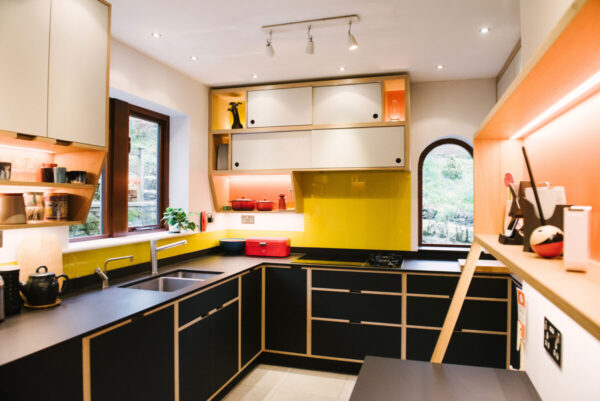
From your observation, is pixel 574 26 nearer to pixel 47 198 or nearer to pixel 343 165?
pixel 47 198

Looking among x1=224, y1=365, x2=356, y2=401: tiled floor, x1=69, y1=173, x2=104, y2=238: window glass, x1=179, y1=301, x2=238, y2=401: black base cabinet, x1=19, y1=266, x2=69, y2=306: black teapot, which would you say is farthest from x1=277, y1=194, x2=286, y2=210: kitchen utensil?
x1=19, y1=266, x2=69, y2=306: black teapot

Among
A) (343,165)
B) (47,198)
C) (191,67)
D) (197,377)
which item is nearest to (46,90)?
(47,198)

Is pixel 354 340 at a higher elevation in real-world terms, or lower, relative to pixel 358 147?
lower

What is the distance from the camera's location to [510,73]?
3.19m

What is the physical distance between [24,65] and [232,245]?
258cm

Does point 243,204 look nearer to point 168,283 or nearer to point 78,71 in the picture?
point 168,283

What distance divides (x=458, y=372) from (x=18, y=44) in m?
2.40

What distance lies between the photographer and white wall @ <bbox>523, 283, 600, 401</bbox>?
0.95 m

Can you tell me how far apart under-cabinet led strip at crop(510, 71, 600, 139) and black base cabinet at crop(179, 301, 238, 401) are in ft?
7.26

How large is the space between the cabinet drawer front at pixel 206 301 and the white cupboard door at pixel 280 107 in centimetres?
167

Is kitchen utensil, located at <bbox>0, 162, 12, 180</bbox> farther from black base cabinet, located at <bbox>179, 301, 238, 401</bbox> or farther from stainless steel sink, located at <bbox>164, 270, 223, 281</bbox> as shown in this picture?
stainless steel sink, located at <bbox>164, 270, 223, 281</bbox>

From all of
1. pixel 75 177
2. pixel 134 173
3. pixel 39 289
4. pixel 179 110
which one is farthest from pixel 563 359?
pixel 179 110

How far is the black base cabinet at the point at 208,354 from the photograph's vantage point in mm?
2533

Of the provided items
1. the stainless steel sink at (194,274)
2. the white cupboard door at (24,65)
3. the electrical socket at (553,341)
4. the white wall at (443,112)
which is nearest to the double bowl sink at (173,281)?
the stainless steel sink at (194,274)
